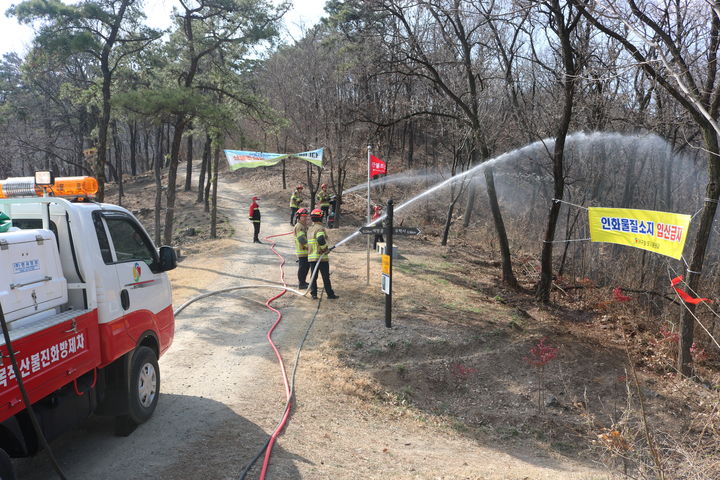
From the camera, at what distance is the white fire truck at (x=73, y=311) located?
3590mm

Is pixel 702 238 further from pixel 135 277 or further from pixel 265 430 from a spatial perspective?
pixel 135 277

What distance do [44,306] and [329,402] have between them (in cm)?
371

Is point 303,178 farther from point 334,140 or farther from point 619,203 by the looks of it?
point 619,203

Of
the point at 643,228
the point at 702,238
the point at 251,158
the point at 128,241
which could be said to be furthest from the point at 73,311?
the point at 251,158

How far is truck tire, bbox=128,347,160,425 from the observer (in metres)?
5.02

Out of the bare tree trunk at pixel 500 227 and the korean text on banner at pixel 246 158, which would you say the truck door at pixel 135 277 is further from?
the korean text on banner at pixel 246 158

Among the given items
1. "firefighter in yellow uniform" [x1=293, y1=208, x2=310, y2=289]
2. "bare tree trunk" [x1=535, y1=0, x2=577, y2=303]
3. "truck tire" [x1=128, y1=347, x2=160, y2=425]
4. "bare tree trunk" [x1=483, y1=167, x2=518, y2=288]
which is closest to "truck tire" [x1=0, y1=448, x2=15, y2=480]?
"truck tire" [x1=128, y1=347, x2=160, y2=425]

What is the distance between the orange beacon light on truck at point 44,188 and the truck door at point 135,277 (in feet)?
1.17

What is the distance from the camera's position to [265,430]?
5.41m

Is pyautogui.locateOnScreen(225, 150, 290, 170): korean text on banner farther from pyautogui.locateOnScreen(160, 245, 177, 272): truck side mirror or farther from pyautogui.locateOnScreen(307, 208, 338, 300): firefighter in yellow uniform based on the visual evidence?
pyautogui.locateOnScreen(160, 245, 177, 272): truck side mirror

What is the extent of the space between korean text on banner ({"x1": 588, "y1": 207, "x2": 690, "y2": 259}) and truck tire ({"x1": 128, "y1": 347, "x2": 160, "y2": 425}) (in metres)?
7.94

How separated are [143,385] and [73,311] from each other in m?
1.46

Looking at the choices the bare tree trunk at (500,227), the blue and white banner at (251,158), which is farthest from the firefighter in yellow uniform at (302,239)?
the blue and white banner at (251,158)

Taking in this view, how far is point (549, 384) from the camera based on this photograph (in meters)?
8.30
